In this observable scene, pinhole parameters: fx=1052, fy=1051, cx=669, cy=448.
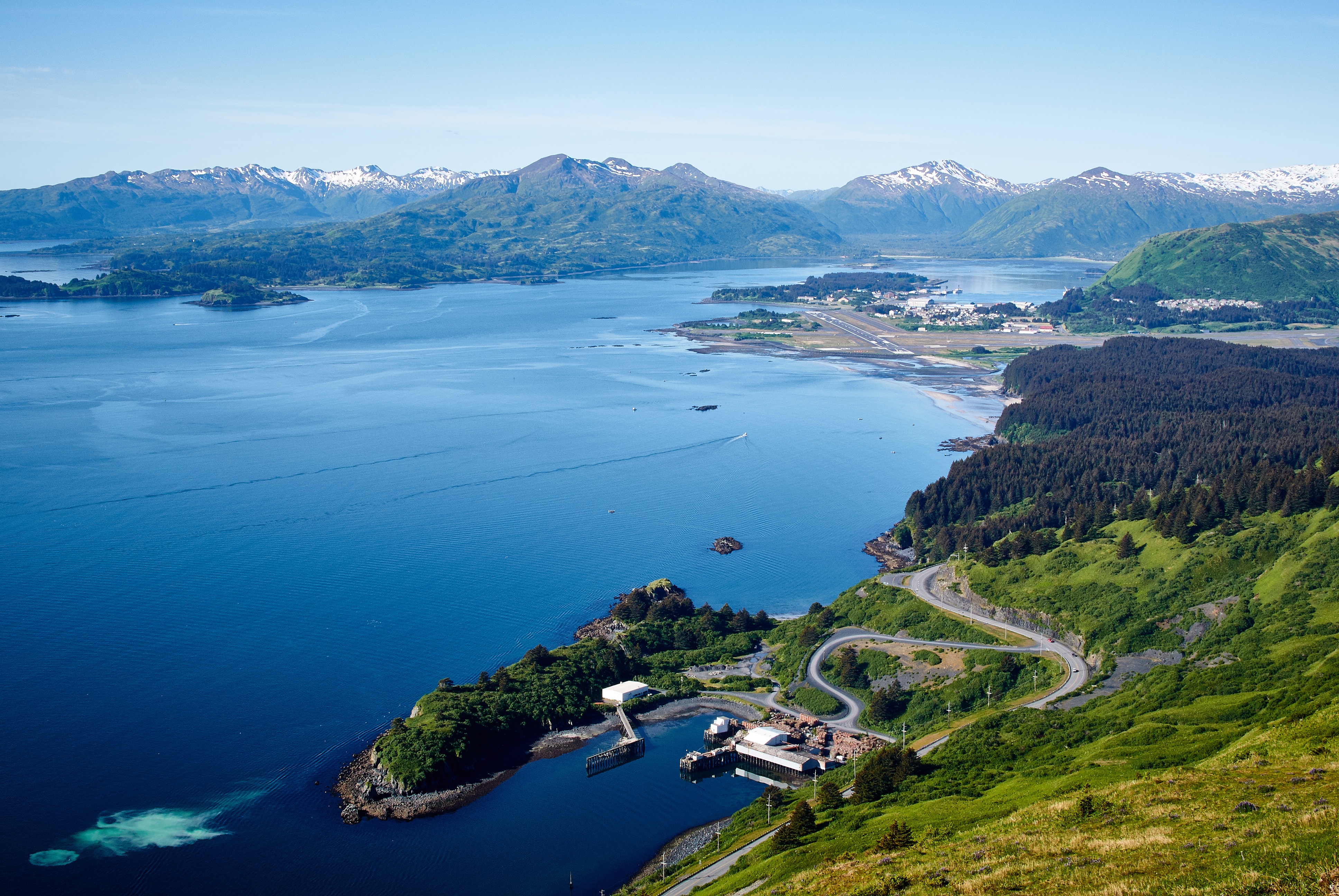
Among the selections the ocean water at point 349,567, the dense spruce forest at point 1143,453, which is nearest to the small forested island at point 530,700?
the ocean water at point 349,567

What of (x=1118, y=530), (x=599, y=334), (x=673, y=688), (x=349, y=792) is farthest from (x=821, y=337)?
(x=349, y=792)

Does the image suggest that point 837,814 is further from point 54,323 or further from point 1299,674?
point 54,323

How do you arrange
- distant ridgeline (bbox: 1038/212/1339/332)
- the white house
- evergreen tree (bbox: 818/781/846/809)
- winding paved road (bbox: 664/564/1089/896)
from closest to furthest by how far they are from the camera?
evergreen tree (bbox: 818/781/846/809)
winding paved road (bbox: 664/564/1089/896)
the white house
distant ridgeline (bbox: 1038/212/1339/332)

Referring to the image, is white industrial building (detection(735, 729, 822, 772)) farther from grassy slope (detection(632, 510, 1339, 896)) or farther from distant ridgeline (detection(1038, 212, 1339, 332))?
distant ridgeline (detection(1038, 212, 1339, 332))

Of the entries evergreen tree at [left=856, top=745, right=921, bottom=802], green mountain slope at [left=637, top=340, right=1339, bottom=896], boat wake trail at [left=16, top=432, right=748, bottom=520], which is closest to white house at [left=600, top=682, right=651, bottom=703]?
green mountain slope at [left=637, top=340, right=1339, bottom=896]

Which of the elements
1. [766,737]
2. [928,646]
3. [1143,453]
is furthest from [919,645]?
[1143,453]

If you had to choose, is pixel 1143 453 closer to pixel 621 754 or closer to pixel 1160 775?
pixel 621 754
